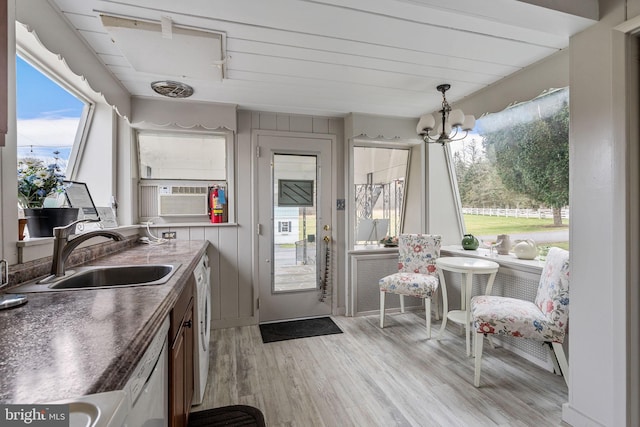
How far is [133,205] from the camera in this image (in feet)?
9.58

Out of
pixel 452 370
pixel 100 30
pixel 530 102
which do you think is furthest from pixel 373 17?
pixel 452 370

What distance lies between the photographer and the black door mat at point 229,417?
175cm

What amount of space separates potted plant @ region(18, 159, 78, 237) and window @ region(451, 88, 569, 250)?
11.2 ft

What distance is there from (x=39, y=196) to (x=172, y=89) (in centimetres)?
140

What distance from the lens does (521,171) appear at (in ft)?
9.14

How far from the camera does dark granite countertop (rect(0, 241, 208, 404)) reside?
56 centimetres

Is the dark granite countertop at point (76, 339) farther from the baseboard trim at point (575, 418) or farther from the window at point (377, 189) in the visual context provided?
the window at point (377, 189)

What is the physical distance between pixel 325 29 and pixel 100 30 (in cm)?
136

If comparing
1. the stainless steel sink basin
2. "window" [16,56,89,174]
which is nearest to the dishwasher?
the stainless steel sink basin

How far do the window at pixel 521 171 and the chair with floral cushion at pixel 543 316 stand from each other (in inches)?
23.9

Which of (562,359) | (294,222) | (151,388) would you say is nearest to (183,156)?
(294,222)

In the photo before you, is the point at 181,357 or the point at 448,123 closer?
the point at 181,357

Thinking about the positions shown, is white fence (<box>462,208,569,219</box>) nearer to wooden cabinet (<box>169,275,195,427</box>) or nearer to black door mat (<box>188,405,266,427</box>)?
black door mat (<box>188,405,266,427</box>)

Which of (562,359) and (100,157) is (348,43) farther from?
(562,359)
